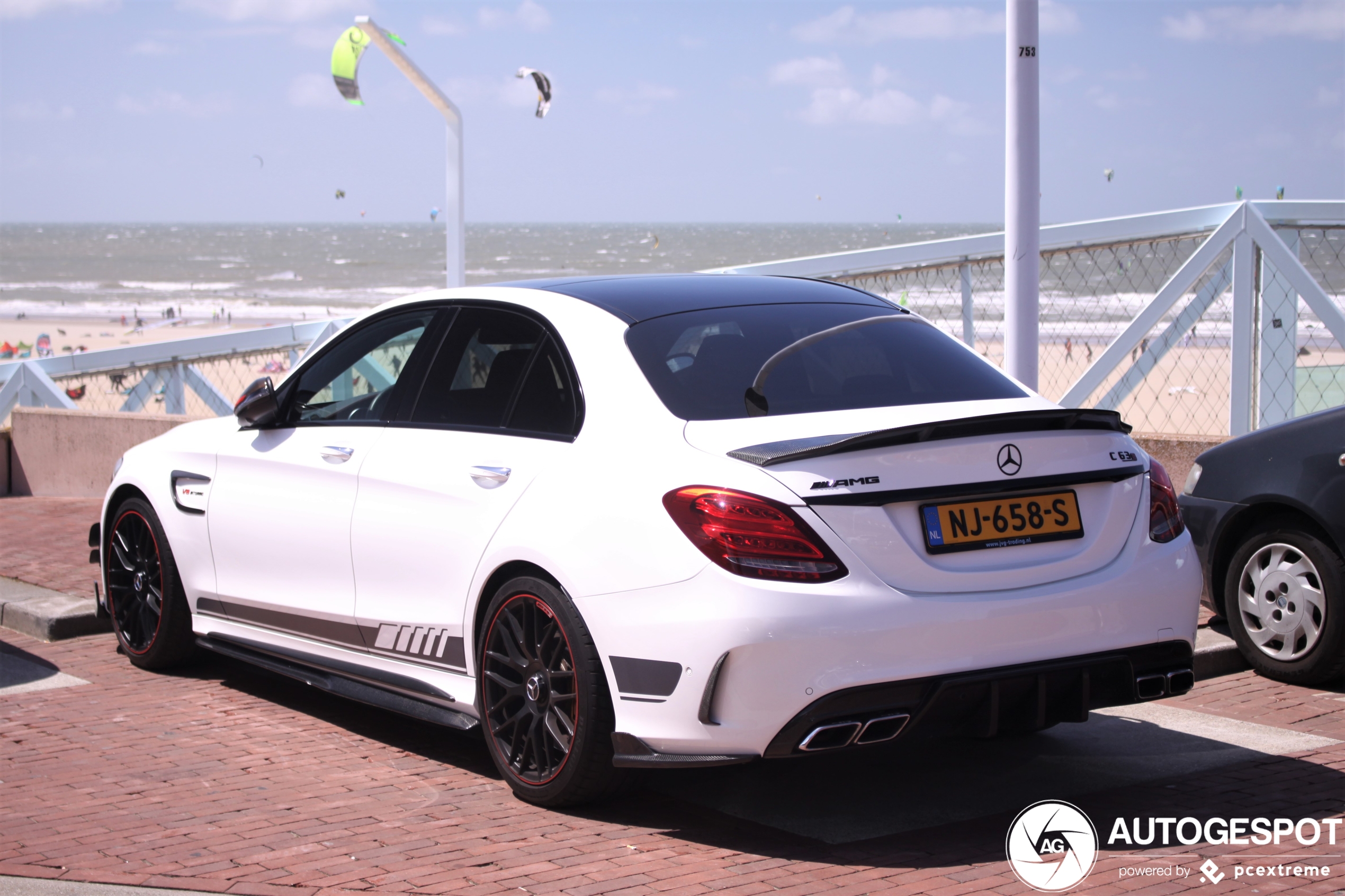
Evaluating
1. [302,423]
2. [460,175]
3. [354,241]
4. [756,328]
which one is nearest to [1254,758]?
[756,328]

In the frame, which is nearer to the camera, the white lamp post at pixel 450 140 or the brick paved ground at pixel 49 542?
the brick paved ground at pixel 49 542

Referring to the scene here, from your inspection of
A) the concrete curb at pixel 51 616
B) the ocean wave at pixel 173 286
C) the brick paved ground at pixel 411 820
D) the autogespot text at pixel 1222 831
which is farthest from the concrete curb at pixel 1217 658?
the ocean wave at pixel 173 286

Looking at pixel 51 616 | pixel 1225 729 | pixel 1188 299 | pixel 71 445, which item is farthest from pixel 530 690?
pixel 71 445

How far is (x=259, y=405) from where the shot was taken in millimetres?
5555

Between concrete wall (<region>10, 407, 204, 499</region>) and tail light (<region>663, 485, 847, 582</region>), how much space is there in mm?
8159

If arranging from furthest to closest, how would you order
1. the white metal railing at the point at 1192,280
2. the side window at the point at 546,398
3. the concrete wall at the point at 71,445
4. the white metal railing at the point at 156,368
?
1. the white metal railing at the point at 156,368
2. the concrete wall at the point at 71,445
3. the white metal railing at the point at 1192,280
4. the side window at the point at 546,398

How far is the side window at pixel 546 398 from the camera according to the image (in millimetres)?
4375

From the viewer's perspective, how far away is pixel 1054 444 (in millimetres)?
4012

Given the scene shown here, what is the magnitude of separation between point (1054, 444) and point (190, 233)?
17364cm

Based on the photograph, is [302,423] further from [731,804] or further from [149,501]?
[731,804]

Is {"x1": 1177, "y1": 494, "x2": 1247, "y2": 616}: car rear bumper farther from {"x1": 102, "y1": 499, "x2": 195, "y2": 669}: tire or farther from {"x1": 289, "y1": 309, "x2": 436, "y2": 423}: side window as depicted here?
{"x1": 102, "y1": 499, "x2": 195, "y2": 669}: tire

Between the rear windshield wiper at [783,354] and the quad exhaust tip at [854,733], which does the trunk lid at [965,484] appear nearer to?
the rear windshield wiper at [783,354]

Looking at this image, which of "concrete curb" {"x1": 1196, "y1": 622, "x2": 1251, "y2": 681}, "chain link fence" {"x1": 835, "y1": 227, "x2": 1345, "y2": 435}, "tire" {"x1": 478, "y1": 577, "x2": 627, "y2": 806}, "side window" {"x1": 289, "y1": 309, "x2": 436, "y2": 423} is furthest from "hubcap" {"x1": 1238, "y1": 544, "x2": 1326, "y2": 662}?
"side window" {"x1": 289, "y1": 309, "x2": 436, "y2": 423}

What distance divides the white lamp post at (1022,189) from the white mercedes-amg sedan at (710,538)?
6.98 ft
